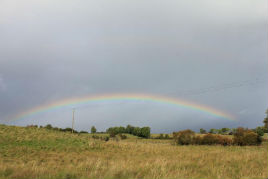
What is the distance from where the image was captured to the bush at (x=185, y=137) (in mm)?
50309

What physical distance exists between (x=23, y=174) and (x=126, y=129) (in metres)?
152

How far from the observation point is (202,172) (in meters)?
8.04

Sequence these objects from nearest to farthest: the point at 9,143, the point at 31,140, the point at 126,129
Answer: the point at 9,143, the point at 31,140, the point at 126,129

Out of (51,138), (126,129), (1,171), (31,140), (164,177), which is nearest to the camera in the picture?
(164,177)

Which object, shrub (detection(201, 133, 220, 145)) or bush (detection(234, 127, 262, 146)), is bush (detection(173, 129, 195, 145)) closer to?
shrub (detection(201, 133, 220, 145))

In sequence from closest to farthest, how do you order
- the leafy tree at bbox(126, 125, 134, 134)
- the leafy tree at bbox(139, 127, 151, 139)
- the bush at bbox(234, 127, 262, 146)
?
the bush at bbox(234, 127, 262, 146)
the leafy tree at bbox(139, 127, 151, 139)
the leafy tree at bbox(126, 125, 134, 134)

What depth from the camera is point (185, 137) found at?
5069cm

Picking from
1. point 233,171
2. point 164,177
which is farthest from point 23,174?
point 233,171

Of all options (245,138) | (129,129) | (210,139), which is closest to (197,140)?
(210,139)

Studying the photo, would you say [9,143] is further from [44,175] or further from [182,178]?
[182,178]

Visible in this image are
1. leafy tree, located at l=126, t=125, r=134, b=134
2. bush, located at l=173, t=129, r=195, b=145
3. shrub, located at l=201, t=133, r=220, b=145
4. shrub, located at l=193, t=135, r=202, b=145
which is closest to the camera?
shrub, located at l=201, t=133, r=220, b=145

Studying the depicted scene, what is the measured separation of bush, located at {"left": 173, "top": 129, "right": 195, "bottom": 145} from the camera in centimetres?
5031

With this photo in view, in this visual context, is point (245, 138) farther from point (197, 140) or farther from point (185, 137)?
point (185, 137)

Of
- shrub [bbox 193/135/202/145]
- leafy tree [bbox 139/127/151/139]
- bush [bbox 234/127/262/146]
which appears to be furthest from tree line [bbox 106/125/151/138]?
bush [bbox 234/127/262/146]
